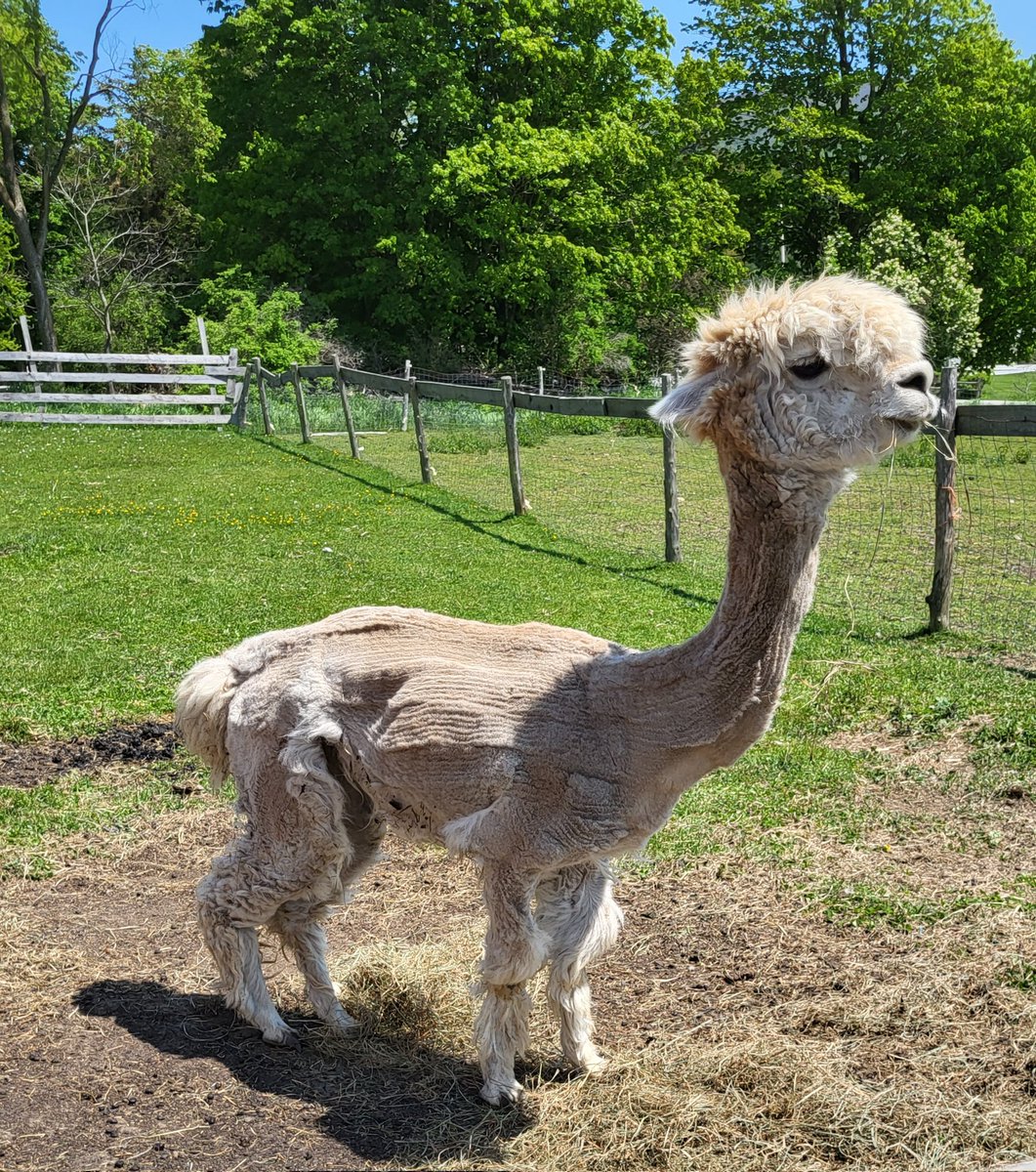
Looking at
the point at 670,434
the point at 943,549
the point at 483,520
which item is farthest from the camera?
the point at 483,520

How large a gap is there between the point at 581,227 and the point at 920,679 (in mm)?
30633

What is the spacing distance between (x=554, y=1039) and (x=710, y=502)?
12.0 metres

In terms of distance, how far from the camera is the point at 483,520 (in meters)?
14.1

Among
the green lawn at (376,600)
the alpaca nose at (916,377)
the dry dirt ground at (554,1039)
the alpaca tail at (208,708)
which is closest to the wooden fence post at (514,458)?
the green lawn at (376,600)

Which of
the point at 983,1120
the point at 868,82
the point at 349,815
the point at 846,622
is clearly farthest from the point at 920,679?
the point at 868,82

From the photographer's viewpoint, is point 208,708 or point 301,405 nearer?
point 208,708

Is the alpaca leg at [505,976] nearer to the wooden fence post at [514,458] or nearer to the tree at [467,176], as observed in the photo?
the wooden fence post at [514,458]

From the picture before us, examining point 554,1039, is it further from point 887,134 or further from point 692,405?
point 887,134

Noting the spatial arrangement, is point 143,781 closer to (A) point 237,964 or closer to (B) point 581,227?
(A) point 237,964

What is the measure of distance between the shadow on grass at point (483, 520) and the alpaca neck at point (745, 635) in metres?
6.24

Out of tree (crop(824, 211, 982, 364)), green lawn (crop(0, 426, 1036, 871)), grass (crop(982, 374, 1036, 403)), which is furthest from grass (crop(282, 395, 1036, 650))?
grass (crop(982, 374, 1036, 403))

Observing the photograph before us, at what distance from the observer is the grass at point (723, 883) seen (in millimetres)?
3389

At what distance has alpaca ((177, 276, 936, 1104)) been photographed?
275cm

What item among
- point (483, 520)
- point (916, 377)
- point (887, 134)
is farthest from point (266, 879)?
point (887, 134)
